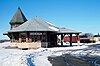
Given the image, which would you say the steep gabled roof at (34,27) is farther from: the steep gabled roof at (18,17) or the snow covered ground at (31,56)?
the snow covered ground at (31,56)

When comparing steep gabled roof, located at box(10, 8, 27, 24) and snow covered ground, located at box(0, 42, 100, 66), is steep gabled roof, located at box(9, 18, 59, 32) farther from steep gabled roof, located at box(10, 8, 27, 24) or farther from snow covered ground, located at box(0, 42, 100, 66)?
snow covered ground, located at box(0, 42, 100, 66)

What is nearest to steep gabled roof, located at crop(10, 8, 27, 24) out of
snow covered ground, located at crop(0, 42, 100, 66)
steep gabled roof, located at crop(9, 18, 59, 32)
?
steep gabled roof, located at crop(9, 18, 59, 32)

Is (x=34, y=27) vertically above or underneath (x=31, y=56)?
above

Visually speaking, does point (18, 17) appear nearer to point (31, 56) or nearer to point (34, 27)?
point (34, 27)

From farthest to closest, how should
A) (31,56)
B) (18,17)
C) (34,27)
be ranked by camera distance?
(18,17) < (34,27) < (31,56)

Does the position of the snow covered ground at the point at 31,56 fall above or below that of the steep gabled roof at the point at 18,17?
below

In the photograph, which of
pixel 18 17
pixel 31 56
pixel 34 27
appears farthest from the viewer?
pixel 18 17

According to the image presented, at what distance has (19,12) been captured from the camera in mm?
46469

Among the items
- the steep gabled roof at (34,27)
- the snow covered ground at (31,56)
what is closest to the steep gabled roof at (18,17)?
the steep gabled roof at (34,27)

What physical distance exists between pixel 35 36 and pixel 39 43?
1512 mm

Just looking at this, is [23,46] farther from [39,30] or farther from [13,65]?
[13,65]

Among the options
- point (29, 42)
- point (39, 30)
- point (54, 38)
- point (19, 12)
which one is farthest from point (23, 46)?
point (19, 12)

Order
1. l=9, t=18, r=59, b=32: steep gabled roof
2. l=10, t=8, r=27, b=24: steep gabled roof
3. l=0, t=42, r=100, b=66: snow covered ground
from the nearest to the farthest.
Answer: l=0, t=42, r=100, b=66: snow covered ground, l=9, t=18, r=59, b=32: steep gabled roof, l=10, t=8, r=27, b=24: steep gabled roof

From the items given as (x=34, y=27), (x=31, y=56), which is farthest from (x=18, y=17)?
(x=31, y=56)
